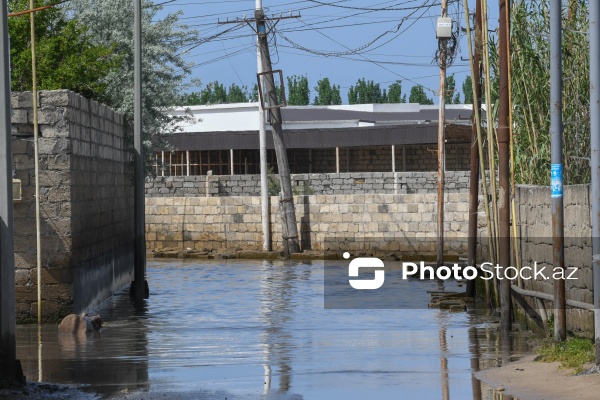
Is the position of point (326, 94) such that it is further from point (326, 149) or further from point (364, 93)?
point (326, 149)

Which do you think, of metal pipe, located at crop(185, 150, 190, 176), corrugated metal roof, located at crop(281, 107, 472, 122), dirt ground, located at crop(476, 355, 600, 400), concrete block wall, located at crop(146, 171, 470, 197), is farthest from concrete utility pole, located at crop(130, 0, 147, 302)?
corrugated metal roof, located at crop(281, 107, 472, 122)

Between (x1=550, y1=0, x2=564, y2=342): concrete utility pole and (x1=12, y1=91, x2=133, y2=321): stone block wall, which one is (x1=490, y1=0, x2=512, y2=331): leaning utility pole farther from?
(x1=12, y1=91, x2=133, y2=321): stone block wall

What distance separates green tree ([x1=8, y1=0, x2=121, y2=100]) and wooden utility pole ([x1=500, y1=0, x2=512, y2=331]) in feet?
47.7

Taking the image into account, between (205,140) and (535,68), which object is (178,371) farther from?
(205,140)

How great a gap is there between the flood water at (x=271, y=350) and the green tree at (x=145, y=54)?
426 inches

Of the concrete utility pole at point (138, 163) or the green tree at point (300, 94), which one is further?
the green tree at point (300, 94)

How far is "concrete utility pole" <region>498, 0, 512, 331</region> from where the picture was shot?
55.2 ft

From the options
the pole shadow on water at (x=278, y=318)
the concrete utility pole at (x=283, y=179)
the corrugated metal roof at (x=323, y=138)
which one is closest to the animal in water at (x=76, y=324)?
the pole shadow on water at (x=278, y=318)

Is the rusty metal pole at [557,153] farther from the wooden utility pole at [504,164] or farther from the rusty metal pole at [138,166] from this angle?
the rusty metal pole at [138,166]

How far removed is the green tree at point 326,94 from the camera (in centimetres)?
12325

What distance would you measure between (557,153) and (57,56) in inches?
791

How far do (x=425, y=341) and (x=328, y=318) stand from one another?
15.1ft

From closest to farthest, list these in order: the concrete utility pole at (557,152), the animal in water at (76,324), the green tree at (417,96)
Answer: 1. the concrete utility pole at (557,152)
2. the animal in water at (76,324)
3. the green tree at (417,96)

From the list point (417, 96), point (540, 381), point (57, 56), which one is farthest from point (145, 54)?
point (417, 96)
